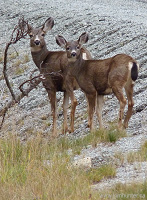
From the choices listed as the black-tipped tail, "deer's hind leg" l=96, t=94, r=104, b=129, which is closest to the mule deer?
"deer's hind leg" l=96, t=94, r=104, b=129

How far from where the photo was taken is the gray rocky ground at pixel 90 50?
31.1 ft

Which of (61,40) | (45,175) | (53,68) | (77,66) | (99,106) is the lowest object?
(99,106)

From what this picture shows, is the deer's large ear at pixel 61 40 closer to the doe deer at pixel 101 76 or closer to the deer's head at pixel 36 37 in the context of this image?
the doe deer at pixel 101 76

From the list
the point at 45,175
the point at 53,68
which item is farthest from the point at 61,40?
the point at 45,175

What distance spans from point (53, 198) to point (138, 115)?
542 centimetres

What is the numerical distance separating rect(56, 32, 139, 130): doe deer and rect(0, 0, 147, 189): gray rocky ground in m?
0.55

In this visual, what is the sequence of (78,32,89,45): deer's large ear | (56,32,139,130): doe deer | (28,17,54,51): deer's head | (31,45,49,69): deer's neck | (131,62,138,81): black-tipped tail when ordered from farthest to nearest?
1. (31,45,49,69): deer's neck
2. (28,17,54,51): deer's head
3. (78,32,89,45): deer's large ear
4. (56,32,139,130): doe deer
5. (131,62,138,81): black-tipped tail

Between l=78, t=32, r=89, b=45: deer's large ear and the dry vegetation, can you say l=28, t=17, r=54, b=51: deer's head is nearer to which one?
l=78, t=32, r=89, b=45: deer's large ear

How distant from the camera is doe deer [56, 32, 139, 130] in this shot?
10914 mm

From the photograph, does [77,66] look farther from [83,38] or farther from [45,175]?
[45,175]

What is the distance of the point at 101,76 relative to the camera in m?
11.4

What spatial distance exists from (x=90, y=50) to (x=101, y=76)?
283 inches

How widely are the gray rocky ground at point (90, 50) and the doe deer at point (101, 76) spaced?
550 mm

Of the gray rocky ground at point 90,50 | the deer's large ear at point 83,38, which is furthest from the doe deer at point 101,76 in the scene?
the gray rocky ground at point 90,50
